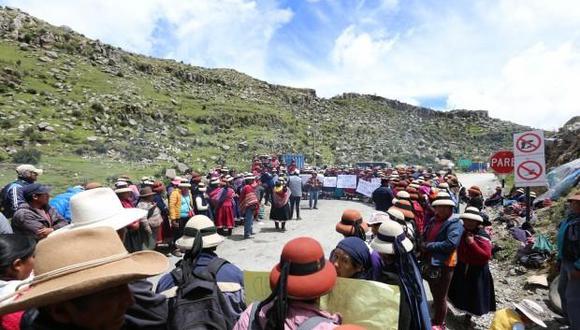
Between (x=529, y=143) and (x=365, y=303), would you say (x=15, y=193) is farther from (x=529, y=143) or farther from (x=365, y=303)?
(x=529, y=143)

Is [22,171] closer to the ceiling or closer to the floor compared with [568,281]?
closer to the ceiling

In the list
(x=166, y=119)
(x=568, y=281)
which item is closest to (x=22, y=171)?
(x=568, y=281)

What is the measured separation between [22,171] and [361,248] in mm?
5854

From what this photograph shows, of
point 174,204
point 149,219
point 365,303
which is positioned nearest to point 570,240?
point 365,303

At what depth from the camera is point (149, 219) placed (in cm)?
785

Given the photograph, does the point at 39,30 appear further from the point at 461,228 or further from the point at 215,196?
the point at 461,228

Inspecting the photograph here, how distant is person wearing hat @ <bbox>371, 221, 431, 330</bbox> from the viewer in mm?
2997

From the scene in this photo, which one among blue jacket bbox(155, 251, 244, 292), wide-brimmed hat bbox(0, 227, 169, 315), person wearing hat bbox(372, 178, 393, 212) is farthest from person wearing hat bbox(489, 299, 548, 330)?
person wearing hat bbox(372, 178, 393, 212)

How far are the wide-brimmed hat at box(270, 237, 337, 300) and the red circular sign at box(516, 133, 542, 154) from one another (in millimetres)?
6770

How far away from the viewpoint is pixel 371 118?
254ft

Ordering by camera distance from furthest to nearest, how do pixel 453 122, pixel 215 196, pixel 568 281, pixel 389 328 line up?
pixel 453 122
pixel 215 196
pixel 568 281
pixel 389 328

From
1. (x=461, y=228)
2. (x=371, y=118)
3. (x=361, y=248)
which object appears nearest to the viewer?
(x=361, y=248)

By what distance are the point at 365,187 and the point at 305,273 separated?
1819cm

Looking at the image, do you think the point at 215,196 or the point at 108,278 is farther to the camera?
the point at 215,196
